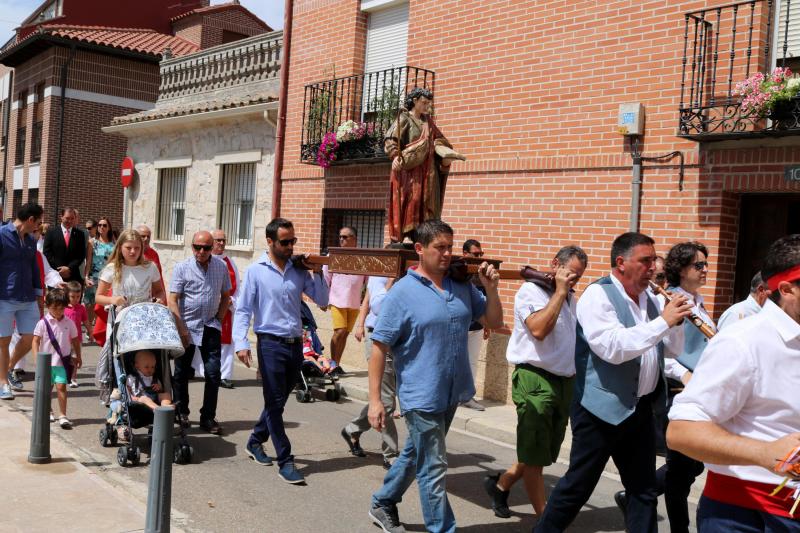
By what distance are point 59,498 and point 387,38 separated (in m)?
9.03

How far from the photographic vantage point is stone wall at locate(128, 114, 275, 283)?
14.7m

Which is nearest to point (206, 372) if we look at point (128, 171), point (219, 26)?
point (128, 171)

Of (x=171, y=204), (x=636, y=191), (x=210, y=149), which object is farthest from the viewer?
(x=171, y=204)

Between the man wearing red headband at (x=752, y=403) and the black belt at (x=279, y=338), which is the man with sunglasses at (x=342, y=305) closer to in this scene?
the black belt at (x=279, y=338)

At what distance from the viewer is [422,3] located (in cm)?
1162

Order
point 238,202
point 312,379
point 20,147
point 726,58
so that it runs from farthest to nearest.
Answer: point 20,147, point 238,202, point 312,379, point 726,58

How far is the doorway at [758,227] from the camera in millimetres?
8125

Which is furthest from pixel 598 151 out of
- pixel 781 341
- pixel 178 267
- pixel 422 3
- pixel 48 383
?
pixel 781 341

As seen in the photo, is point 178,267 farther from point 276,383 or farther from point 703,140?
point 703,140

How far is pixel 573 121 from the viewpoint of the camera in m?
9.49

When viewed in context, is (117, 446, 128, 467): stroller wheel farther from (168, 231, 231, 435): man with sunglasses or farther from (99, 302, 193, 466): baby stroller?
(168, 231, 231, 435): man with sunglasses

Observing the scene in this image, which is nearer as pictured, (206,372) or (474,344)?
(206,372)

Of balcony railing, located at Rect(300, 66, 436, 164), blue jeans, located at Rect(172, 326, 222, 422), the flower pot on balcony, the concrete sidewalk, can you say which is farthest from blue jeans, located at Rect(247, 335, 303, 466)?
balcony railing, located at Rect(300, 66, 436, 164)

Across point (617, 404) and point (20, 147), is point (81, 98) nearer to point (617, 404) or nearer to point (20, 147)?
point (20, 147)
